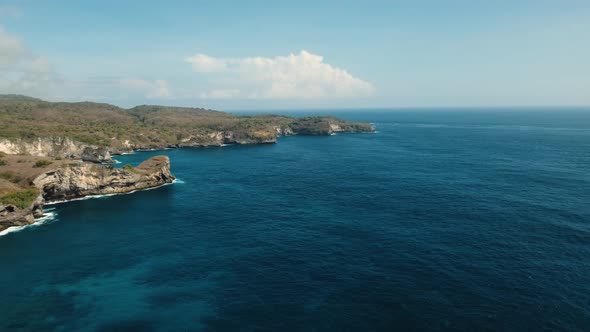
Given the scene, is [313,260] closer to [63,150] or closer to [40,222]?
[40,222]

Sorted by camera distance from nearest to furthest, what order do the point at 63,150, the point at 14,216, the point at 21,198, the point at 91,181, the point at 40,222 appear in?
the point at 14,216 < the point at 21,198 < the point at 40,222 < the point at 91,181 < the point at 63,150

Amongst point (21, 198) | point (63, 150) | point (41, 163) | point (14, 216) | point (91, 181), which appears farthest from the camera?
point (63, 150)

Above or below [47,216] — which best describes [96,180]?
above

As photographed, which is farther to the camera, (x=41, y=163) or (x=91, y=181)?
(x=91, y=181)

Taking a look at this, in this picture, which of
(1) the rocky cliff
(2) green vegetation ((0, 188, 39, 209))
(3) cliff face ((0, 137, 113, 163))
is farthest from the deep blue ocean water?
(3) cliff face ((0, 137, 113, 163))

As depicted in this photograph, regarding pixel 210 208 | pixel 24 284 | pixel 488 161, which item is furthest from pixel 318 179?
pixel 24 284

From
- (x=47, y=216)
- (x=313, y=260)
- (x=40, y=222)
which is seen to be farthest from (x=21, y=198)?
(x=313, y=260)

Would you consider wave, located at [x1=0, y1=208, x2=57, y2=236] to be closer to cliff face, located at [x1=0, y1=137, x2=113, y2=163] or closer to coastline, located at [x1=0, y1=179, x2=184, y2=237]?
coastline, located at [x1=0, y1=179, x2=184, y2=237]
